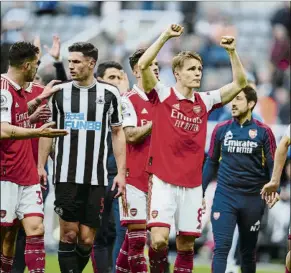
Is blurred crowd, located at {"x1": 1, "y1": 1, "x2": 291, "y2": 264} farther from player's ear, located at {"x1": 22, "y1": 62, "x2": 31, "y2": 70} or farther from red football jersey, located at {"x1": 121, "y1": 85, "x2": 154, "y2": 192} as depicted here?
player's ear, located at {"x1": 22, "y1": 62, "x2": 31, "y2": 70}

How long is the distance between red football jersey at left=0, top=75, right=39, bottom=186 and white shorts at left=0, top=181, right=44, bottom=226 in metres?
0.06

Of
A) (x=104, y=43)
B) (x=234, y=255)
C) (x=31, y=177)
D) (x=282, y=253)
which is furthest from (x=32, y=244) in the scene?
(x=104, y=43)

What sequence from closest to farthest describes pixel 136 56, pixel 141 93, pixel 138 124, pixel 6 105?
pixel 6 105
pixel 138 124
pixel 141 93
pixel 136 56

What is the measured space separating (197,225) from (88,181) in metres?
1.13

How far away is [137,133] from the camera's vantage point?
10.6m

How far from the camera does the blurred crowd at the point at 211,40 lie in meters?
19.3

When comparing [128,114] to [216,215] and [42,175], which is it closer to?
[42,175]

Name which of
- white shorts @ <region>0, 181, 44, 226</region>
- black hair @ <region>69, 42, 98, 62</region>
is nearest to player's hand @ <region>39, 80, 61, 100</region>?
black hair @ <region>69, 42, 98, 62</region>

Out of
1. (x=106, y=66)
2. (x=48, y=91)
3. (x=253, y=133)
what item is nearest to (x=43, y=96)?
(x=48, y=91)

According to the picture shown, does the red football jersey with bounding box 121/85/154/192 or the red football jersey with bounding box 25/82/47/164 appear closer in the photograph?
the red football jersey with bounding box 121/85/154/192

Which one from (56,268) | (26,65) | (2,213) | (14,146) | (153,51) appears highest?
(153,51)

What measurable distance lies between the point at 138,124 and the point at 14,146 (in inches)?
62.2

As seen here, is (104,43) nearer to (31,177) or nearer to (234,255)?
(234,255)

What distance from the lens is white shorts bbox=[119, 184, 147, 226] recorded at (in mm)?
10594
